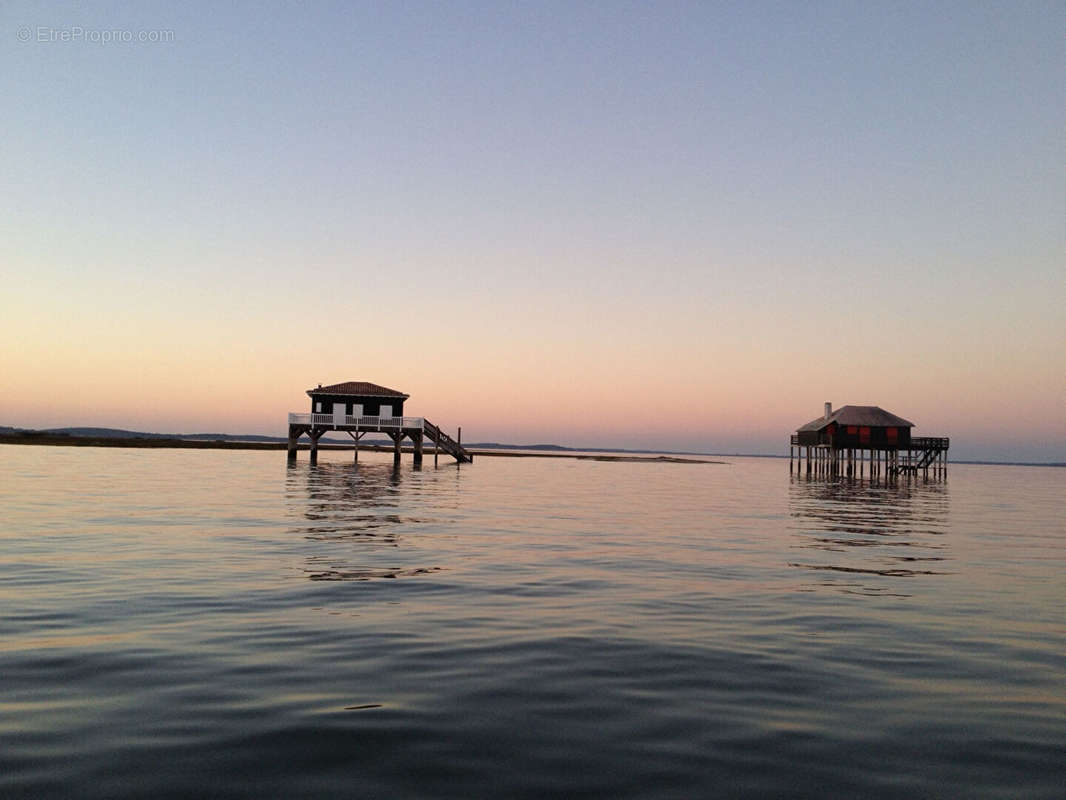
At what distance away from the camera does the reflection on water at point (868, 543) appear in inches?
527

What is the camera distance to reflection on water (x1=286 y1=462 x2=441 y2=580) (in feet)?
42.6

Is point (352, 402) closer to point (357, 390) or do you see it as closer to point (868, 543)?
point (357, 390)

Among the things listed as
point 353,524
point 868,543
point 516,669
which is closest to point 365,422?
point 353,524

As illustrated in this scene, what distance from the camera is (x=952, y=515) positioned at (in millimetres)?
29953

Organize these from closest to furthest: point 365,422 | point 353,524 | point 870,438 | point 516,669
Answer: point 516,669
point 353,524
point 365,422
point 870,438

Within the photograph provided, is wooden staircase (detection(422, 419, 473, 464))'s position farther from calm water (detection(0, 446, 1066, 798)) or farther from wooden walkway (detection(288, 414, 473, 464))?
calm water (detection(0, 446, 1066, 798))

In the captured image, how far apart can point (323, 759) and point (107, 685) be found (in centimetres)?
259

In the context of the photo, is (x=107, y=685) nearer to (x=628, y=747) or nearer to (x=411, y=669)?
(x=411, y=669)

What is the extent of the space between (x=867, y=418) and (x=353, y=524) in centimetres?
5973

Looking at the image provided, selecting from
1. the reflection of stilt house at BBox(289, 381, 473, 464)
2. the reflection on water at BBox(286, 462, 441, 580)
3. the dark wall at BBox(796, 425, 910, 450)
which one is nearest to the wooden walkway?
the reflection of stilt house at BBox(289, 381, 473, 464)

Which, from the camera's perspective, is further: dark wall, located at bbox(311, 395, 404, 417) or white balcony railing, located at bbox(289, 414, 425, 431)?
dark wall, located at bbox(311, 395, 404, 417)

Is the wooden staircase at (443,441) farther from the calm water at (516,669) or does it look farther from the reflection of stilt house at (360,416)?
the calm water at (516,669)

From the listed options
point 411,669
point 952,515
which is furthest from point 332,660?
point 952,515

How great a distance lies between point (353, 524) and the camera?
19.8m
